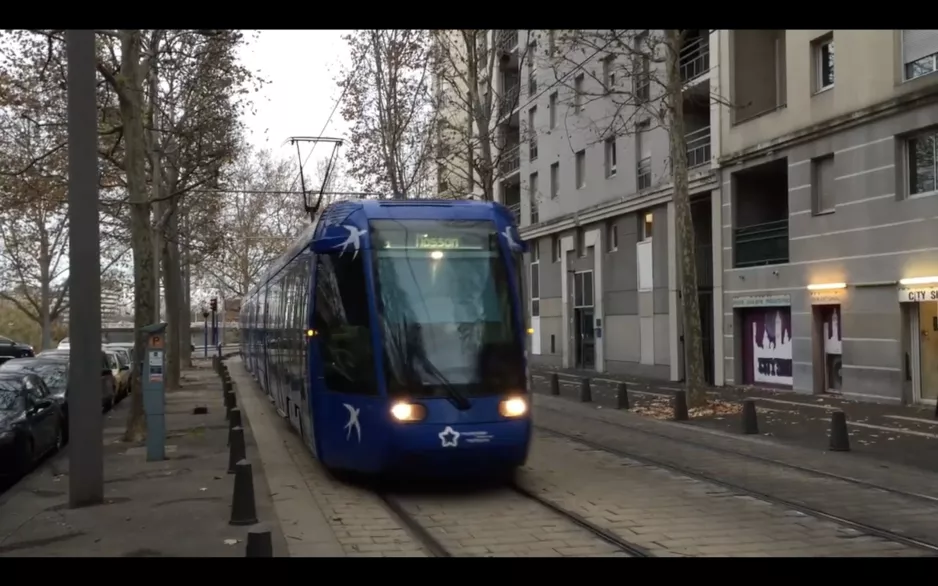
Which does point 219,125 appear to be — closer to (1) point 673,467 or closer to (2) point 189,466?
(2) point 189,466

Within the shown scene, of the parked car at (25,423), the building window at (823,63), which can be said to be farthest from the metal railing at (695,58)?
the parked car at (25,423)

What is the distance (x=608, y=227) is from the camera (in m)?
35.3

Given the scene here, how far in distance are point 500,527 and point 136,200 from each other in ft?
A: 32.6

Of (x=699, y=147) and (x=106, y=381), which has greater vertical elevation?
(x=699, y=147)

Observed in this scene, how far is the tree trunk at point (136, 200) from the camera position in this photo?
49.5 ft

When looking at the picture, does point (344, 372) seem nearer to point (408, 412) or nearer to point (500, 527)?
point (408, 412)

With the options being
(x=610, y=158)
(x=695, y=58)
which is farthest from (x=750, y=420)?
(x=610, y=158)

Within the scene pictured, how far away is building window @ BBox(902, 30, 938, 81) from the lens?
18719mm

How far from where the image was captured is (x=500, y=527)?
8547 mm

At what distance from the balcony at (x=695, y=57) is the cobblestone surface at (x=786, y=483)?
1493 cm

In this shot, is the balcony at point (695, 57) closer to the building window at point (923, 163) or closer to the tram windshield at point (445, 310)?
the building window at point (923, 163)

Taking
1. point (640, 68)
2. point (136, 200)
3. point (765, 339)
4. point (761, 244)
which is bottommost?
point (765, 339)
